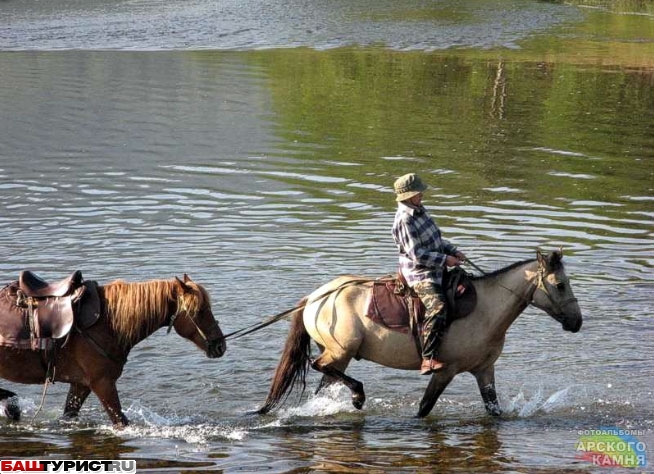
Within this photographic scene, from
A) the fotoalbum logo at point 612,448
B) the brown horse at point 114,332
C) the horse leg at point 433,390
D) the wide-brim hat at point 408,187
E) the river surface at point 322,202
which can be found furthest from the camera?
the horse leg at point 433,390

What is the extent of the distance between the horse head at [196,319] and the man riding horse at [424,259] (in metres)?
1.96

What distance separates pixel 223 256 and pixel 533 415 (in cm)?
718

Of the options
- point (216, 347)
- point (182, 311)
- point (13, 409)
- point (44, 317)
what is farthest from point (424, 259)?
point (13, 409)

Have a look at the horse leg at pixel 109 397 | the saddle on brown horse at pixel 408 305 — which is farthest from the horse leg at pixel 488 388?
the horse leg at pixel 109 397

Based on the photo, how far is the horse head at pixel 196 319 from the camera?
10.2 metres

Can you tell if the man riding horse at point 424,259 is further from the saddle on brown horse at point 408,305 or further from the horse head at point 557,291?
the horse head at point 557,291

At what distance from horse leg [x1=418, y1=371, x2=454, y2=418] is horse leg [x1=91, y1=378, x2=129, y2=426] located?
2964 millimetres

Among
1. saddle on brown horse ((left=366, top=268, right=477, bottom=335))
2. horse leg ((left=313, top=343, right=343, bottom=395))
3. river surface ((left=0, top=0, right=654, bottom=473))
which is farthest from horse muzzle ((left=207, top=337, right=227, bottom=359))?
saddle on brown horse ((left=366, top=268, right=477, bottom=335))

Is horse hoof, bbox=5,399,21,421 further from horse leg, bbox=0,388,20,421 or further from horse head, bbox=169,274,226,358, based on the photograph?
horse head, bbox=169,274,226,358

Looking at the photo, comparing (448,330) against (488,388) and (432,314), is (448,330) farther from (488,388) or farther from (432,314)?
(488,388)

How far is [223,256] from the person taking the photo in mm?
17453

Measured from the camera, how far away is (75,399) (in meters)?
10.8

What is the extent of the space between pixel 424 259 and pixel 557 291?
1.32 metres

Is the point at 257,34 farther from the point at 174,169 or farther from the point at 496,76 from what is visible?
the point at 174,169
